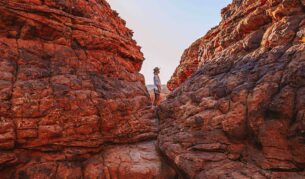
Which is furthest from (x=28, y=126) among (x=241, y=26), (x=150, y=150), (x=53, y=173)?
(x=241, y=26)

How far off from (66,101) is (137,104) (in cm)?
466

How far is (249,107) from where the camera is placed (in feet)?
31.3

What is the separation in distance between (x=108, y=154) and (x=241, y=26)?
11151mm

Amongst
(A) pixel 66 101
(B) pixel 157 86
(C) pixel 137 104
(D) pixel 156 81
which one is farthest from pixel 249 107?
(D) pixel 156 81

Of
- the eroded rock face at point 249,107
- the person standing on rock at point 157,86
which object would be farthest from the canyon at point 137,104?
the person standing on rock at point 157,86

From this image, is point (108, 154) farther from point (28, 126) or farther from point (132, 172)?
point (28, 126)

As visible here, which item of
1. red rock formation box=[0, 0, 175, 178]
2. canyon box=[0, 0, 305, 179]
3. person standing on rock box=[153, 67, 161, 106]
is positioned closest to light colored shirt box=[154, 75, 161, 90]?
person standing on rock box=[153, 67, 161, 106]

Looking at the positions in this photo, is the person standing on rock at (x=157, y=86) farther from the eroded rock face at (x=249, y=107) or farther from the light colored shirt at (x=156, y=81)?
the eroded rock face at (x=249, y=107)

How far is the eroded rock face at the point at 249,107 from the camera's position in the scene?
27.5 feet

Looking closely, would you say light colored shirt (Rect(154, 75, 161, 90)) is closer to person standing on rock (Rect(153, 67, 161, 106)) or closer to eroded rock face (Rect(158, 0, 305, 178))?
person standing on rock (Rect(153, 67, 161, 106))

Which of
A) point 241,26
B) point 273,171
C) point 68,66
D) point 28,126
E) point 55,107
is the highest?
point 241,26

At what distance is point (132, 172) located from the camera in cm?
1116

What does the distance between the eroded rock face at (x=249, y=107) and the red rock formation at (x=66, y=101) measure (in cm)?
240

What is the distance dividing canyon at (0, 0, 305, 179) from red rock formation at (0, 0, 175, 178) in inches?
2.2
